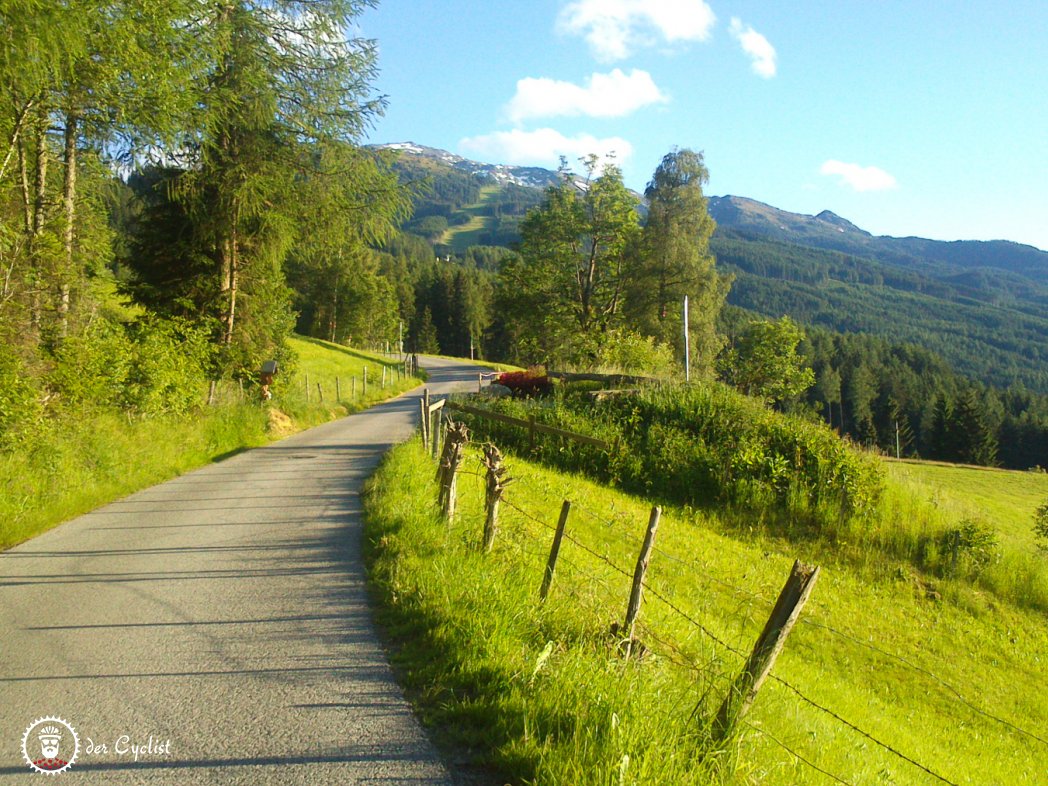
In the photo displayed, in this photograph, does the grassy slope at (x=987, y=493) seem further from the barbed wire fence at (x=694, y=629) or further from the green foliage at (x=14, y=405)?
the green foliage at (x=14, y=405)

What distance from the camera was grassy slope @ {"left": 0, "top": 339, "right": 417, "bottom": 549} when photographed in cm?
892

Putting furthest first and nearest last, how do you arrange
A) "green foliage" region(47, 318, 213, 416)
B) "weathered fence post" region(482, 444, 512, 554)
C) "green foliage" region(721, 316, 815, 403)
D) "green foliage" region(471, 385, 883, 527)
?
"green foliage" region(721, 316, 815, 403)
"green foliage" region(471, 385, 883, 527)
"green foliage" region(47, 318, 213, 416)
"weathered fence post" region(482, 444, 512, 554)

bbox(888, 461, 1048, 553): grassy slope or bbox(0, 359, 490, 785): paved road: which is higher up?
bbox(0, 359, 490, 785): paved road

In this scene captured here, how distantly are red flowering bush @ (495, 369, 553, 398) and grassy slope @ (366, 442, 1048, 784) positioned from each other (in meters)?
8.03

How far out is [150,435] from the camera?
13156mm

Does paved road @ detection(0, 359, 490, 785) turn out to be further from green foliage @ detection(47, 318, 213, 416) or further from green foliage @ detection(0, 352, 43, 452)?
green foliage @ detection(47, 318, 213, 416)

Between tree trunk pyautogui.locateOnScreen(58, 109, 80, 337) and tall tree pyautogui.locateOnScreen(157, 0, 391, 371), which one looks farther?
tall tree pyautogui.locateOnScreen(157, 0, 391, 371)

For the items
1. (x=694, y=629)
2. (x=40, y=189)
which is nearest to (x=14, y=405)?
(x=40, y=189)

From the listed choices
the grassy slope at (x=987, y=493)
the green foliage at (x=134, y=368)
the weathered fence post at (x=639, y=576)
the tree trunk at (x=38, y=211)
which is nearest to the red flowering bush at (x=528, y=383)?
the green foliage at (x=134, y=368)

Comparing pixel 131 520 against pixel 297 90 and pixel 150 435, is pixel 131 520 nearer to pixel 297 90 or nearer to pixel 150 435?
pixel 150 435

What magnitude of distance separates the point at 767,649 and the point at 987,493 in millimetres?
31526

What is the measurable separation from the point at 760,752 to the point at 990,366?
237559mm

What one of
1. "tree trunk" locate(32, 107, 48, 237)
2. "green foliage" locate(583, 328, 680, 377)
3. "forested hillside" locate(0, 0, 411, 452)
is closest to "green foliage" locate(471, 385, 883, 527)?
"green foliage" locate(583, 328, 680, 377)

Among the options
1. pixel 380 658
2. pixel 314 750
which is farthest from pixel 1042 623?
pixel 314 750
